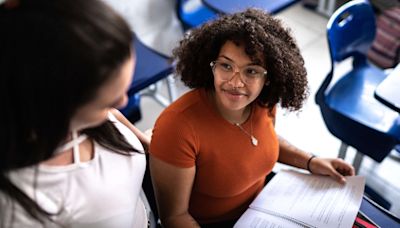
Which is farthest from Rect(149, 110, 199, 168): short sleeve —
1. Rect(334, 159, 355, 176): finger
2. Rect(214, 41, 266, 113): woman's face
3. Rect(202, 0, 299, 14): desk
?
Rect(202, 0, 299, 14): desk

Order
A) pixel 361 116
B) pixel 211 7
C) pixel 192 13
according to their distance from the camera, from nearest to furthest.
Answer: pixel 361 116
pixel 211 7
pixel 192 13

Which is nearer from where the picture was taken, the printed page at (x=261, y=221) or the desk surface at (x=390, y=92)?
the printed page at (x=261, y=221)

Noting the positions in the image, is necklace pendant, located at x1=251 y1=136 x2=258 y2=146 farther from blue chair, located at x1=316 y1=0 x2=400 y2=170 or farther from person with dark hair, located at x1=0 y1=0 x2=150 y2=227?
blue chair, located at x1=316 y1=0 x2=400 y2=170

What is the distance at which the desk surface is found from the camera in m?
1.40

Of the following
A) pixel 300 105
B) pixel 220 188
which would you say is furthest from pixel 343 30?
pixel 220 188

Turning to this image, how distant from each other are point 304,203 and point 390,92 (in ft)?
1.84

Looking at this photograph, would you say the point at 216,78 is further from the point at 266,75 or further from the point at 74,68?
the point at 74,68

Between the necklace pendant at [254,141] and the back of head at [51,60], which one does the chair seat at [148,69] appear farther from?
the back of head at [51,60]

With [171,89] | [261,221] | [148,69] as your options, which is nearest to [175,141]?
[261,221]

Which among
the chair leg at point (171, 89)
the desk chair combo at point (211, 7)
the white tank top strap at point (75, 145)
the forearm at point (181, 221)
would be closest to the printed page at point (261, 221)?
the forearm at point (181, 221)

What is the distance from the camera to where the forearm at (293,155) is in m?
1.35

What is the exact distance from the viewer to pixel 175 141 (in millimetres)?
1038

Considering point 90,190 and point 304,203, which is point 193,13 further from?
point 90,190

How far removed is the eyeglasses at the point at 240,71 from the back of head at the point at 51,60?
51 centimetres
